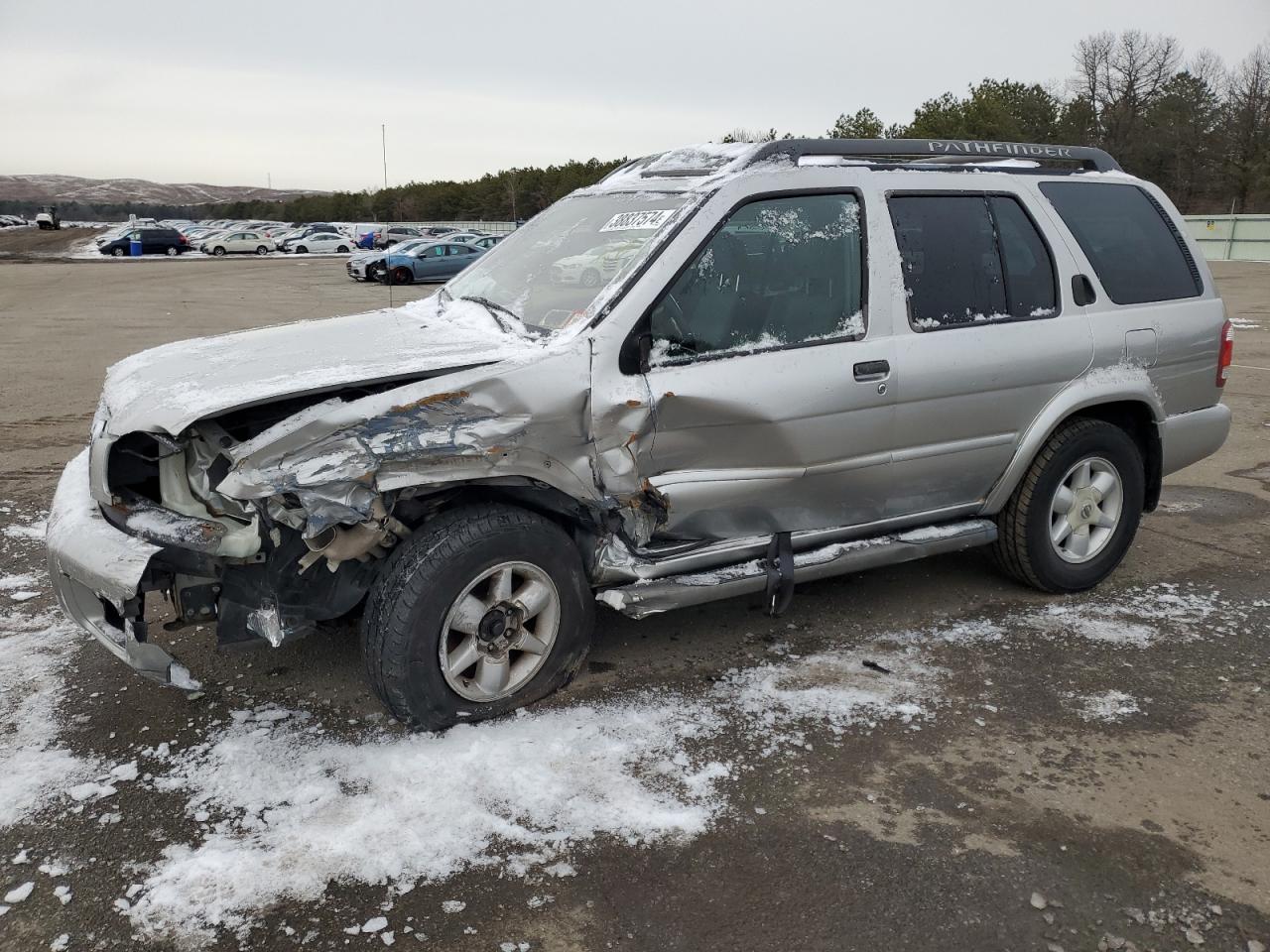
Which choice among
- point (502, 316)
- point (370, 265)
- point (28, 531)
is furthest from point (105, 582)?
point (370, 265)

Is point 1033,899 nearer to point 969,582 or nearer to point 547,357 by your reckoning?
point 547,357

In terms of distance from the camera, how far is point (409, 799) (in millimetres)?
3023

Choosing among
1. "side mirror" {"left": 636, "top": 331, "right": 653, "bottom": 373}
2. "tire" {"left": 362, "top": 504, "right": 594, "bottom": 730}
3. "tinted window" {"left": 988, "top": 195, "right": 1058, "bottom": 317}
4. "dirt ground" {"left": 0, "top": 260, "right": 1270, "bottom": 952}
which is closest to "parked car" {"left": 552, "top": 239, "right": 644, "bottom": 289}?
"side mirror" {"left": 636, "top": 331, "right": 653, "bottom": 373}

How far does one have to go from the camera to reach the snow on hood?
3084mm

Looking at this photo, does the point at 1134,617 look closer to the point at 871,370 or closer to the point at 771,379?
the point at 871,370

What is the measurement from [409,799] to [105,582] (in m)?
1.12

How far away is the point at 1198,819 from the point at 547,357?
245 cm

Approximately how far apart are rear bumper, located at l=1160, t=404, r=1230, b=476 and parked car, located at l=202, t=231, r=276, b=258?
51.6m

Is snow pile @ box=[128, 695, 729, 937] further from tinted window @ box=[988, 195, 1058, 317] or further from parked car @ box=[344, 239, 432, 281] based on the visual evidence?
parked car @ box=[344, 239, 432, 281]

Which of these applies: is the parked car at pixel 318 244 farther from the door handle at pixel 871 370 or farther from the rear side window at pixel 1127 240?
the door handle at pixel 871 370

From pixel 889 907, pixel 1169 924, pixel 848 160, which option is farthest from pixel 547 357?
pixel 1169 924

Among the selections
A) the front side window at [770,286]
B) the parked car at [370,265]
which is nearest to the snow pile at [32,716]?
the front side window at [770,286]

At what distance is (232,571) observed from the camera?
3158mm

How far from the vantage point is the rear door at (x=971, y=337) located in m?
4.00
